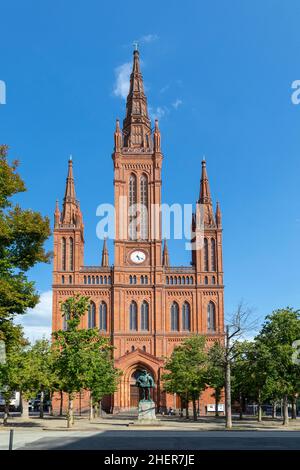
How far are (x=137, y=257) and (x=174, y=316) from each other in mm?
9671

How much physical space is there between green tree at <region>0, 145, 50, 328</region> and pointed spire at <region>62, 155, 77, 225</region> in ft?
165

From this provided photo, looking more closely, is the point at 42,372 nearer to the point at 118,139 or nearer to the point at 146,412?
the point at 146,412

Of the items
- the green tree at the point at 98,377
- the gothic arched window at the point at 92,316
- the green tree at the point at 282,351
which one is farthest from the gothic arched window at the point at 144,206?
the green tree at the point at 282,351

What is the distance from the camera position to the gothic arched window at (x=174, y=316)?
78562 millimetres

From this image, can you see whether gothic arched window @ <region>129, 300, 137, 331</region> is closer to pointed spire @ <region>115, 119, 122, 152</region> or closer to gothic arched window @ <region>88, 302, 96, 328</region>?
gothic arched window @ <region>88, 302, 96, 328</region>

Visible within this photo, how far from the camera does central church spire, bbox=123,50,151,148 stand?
88.3 m

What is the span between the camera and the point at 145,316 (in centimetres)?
7838

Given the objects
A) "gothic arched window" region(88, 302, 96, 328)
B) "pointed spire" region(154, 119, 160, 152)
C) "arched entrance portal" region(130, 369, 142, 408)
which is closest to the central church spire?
"pointed spire" region(154, 119, 160, 152)

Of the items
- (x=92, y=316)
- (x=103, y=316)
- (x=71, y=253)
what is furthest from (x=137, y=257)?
(x=92, y=316)

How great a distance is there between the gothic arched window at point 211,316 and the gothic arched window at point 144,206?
13300 mm

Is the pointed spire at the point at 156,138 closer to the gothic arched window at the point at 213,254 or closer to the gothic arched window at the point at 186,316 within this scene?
the gothic arched window at the point at 213,254
